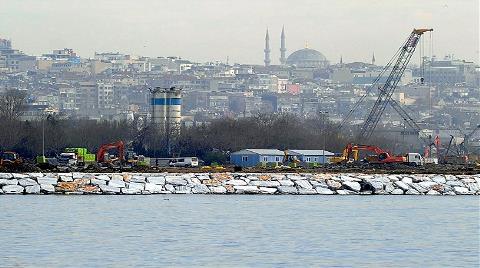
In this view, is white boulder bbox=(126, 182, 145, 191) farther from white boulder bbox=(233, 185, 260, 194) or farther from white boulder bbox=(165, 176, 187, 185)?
white boulder bbox=(233, 185, 260, 194)

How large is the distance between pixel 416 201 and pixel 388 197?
223 cm

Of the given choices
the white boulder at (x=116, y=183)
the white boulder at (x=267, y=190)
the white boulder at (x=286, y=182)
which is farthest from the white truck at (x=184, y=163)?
the white boulder at (x=116, y=183)

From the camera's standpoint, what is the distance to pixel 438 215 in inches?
1596

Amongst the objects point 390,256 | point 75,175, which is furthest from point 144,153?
point 390,256

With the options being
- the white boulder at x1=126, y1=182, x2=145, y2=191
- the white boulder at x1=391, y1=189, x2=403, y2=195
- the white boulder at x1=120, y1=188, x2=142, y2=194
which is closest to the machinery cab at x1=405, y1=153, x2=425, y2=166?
the white boulder at x1=391, y1=189, x2=403, y2=195

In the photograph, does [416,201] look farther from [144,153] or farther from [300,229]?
[144,153]

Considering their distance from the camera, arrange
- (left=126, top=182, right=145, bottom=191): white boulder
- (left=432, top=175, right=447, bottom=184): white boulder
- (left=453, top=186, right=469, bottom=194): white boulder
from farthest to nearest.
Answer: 1. (left=432, top=175, right=447, bottom=184): white boulder
2. (left=453, top=186, right=469, bottom=194): white boulder
3. (left=126, top=182, right=145, bottom=191): white boulder

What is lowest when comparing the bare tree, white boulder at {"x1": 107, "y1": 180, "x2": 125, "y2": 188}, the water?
the water

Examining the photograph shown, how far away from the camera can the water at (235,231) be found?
2919 centimetres

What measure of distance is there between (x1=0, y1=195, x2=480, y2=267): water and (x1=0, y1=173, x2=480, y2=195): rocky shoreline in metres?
2.23

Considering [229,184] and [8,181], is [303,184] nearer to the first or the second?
[229,184]

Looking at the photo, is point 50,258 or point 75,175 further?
point 75,175

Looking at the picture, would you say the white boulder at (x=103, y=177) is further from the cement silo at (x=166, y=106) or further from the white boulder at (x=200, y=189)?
the cement silo at (x=166, y=106)

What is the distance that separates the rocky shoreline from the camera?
48903 mm
